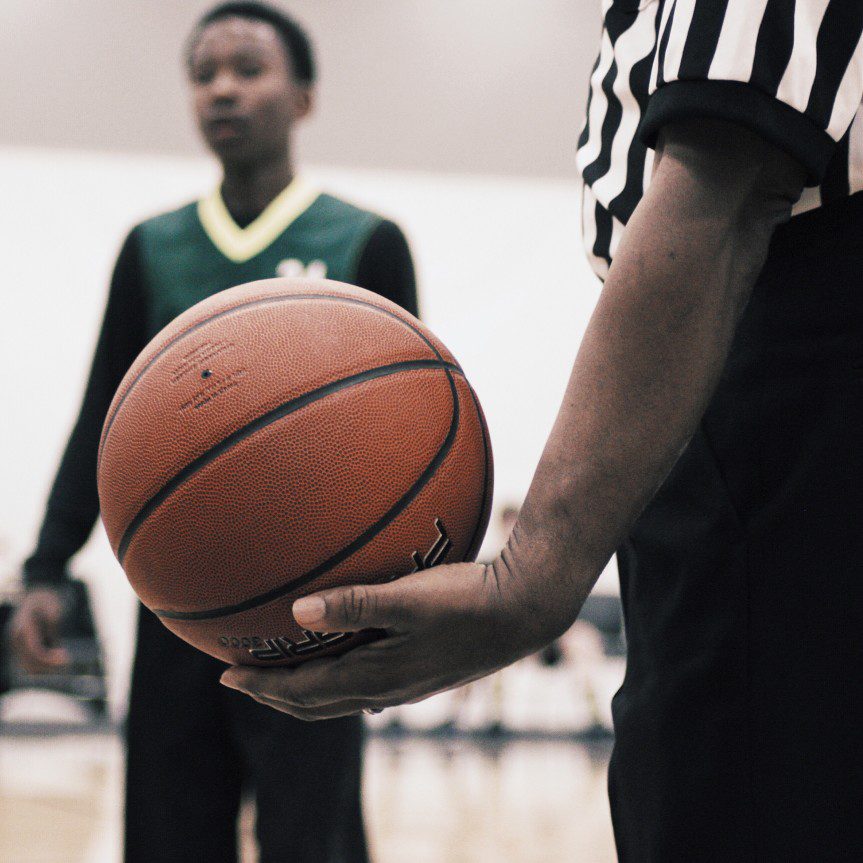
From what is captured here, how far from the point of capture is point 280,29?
2158mm

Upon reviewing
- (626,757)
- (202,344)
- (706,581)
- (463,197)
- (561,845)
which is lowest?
(561,845)

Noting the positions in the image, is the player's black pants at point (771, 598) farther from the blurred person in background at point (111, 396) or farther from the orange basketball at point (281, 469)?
the blurred person in background at point (111, 396)

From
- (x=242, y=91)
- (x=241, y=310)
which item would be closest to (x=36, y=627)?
(x=242, y=91)

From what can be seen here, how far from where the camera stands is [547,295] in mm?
7273

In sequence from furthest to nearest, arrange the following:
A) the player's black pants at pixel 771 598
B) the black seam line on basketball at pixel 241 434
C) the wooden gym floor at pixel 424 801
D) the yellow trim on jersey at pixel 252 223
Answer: the wooden gym floor at pixel 424 801 < the yellow trim on jersey at pixel 252 223 < the black seam line on basketball at pixel 241 434 < the player's black pants at pixel 771 598

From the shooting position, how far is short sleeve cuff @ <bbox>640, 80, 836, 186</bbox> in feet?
2.48

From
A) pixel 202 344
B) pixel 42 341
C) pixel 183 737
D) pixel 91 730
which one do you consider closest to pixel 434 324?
pixel 42 341

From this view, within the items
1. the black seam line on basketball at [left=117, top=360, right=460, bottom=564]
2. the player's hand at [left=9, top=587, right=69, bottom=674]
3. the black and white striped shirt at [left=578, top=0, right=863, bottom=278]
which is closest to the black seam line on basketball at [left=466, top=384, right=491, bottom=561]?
the black seam line on basketball at [left=117, top=360, right=460, bottom=564]

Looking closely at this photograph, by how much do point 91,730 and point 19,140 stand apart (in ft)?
11.9

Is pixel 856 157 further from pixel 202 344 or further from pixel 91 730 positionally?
pixel 91 730

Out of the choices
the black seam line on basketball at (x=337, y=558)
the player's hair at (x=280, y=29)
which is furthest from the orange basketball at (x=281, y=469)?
the player's hair at (x=280, y=29)

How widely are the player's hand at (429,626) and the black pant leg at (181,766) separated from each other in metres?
1.02

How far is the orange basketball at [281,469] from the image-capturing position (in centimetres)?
93

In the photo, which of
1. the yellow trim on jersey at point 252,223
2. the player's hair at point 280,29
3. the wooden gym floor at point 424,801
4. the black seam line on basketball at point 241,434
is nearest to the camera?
the black seam line on basketball at point 241,434
